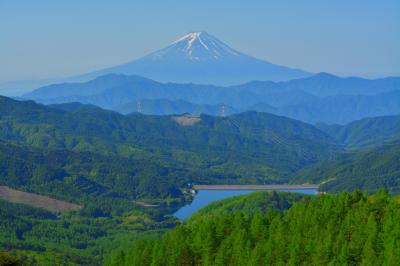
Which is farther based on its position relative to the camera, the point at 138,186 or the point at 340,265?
the point at 138,186

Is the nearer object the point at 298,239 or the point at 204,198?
the point at 298,239

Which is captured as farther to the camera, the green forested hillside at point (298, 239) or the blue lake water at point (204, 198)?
the blue lake water at point (204, 198)

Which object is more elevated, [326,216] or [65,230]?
[326,216]

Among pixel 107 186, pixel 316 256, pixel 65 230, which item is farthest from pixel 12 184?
pixel 316 256

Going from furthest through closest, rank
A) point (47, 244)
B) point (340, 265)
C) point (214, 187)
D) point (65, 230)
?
point (214, 187), point (65, 230), point (47, 244), point (340, 265)

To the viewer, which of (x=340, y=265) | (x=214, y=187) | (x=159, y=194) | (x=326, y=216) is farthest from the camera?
(x=214, y=187)

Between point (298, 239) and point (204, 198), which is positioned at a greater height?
point (298, 239)

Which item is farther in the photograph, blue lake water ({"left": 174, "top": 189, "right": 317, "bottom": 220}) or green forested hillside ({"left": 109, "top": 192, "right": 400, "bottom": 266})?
blue lake water ({"left": 174, "top": 189, "right": 317, "bottom": 220})

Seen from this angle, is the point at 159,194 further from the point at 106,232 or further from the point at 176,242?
the point at 176,242
